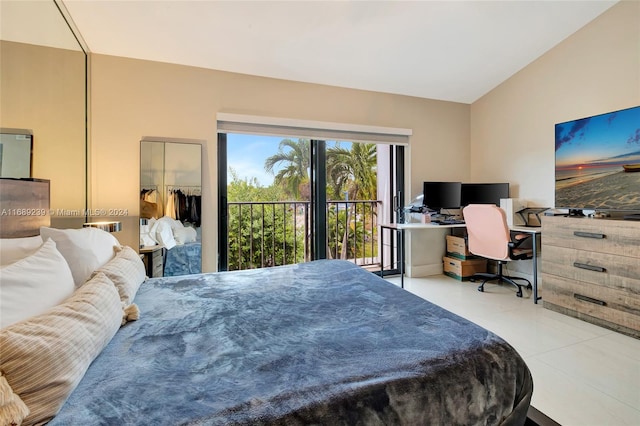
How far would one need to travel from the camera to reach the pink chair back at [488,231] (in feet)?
10.0

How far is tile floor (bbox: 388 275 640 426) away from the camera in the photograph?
147 centimetres

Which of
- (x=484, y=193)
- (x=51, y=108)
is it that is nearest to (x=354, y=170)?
(x=484, y=193)

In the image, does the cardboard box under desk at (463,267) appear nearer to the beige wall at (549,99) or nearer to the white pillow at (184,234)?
the beige wall at (549,99)

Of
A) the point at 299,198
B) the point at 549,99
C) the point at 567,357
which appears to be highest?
the point at 549,99

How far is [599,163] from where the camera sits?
8.73 ft

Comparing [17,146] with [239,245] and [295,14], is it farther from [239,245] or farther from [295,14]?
[239,245]

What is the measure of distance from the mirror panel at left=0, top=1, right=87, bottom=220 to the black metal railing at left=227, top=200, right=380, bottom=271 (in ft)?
4.95

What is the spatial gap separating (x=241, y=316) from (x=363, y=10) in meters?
2.44

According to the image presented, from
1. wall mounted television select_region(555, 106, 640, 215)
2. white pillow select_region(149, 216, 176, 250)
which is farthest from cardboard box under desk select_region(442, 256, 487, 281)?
white pillow select_region(149, 216, 176, 250)

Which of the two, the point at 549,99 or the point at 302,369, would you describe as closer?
the point at 302,369

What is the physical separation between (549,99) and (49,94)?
4238 millimetres

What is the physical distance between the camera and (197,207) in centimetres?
A: 288

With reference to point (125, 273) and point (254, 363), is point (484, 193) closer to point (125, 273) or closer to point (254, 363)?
point (254, 363)

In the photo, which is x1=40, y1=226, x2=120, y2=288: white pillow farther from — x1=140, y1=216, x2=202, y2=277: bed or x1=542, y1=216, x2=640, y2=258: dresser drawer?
x1=542, y1=216, x2=640, y2=258: dresser drawer
